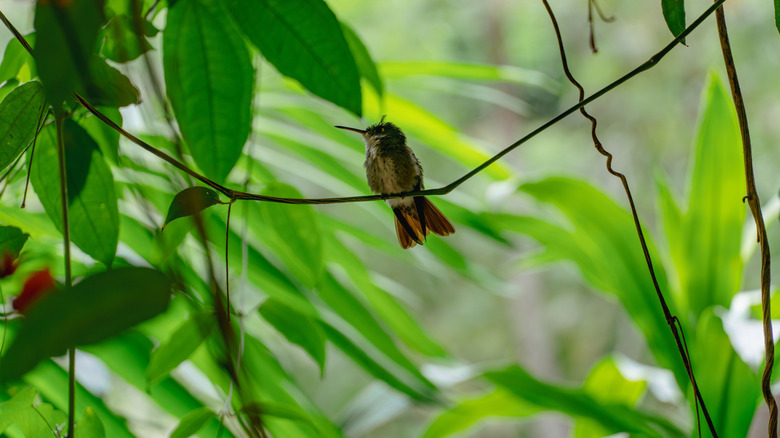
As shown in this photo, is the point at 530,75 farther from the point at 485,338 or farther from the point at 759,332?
the point at 485,338

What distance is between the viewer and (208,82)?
0.50 m

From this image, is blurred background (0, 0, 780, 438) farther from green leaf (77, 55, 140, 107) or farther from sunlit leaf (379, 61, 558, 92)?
green leaf (77, 55, 140, 107)

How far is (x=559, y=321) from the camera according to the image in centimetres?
660

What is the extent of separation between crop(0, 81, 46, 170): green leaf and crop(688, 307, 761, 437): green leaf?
1113 mm

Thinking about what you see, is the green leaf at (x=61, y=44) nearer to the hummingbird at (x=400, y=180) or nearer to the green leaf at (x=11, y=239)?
the green leaf at (x=11, y=239)

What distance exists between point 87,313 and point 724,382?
123cm

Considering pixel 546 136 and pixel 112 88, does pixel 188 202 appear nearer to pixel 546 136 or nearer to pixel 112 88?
pixel 112 88

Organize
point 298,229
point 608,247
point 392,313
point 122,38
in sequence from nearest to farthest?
point 122,38
point 298,229
point 392,313
point 608,247

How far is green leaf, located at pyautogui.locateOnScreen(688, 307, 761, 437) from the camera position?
1183 millimetres

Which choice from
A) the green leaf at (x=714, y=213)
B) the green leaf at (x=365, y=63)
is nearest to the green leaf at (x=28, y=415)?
the green leaf at (x=365, y=63)

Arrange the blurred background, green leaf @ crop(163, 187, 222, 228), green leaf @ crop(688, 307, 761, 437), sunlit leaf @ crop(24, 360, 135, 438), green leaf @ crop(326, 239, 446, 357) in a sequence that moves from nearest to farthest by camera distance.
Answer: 1. green leaf @ crop(163, 187, 222, 228)
2. sunlit leaf @ crop(24, 360, 135, 438)
3. green leaf @ crop(326, 239, 446, 357)
4. green leaf @ crop(688, 307, 761, 437)
5. the blurred background

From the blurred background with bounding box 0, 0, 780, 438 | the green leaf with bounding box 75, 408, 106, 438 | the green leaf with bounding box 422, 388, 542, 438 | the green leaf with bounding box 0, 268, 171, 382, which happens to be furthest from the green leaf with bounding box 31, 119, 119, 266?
the blurred background with bounding box 0, 0, 780, 438

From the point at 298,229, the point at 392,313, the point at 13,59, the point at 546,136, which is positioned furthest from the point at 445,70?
the point at 546,136

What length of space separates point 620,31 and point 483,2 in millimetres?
1228
